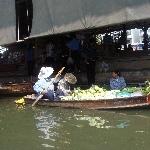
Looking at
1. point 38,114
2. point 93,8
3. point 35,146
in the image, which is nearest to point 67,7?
point 93,8

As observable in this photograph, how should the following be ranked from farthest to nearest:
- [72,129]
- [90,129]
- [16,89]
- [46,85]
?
[16,89]
[46,85]
[72,129]
[90,129]

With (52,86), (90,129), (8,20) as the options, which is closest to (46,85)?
(52,86)

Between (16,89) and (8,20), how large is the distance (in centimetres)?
264

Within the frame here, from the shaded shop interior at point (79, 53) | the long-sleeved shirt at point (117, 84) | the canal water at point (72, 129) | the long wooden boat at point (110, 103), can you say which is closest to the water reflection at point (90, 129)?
the canal water at point (72, 129)

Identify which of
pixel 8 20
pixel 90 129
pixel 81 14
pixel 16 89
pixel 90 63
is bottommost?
pixel 90 129

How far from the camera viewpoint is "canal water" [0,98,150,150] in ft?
36.6

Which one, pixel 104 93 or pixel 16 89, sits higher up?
pixel 16 89

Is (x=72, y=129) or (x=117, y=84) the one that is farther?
(x=117, y=84)

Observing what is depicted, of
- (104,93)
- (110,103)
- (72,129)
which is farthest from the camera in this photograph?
(104,93)

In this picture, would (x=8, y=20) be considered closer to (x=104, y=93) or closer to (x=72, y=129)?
(x=104, y=93)

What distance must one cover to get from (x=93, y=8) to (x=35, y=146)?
6.57 m

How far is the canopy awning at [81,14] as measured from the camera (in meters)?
15.6

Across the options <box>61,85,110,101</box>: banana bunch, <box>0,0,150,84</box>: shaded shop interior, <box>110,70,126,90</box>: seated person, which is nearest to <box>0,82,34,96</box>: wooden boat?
<box>0,0,150,84</box>: shaded shop interior

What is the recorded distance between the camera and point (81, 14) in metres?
16.6
